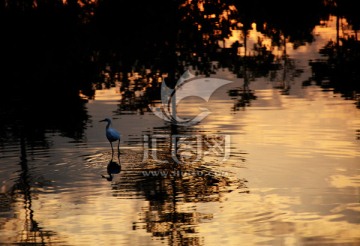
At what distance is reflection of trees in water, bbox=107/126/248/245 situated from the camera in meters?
15.8

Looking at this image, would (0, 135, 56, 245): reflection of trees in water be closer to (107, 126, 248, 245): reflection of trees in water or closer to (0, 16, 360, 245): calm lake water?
(0, 16, 360, 245): calm lake water

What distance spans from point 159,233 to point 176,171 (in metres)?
5.77

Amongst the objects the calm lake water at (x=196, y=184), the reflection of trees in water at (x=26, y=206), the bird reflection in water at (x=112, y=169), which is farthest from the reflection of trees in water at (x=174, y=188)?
the reflection of trees in water at (x=26, y=206)

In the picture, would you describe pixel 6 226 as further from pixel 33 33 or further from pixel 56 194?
pixel 33 33

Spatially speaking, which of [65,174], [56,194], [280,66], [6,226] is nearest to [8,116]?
[65,174]

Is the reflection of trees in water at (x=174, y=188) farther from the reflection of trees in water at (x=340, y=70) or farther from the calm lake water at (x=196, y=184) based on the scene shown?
the reflection of trees in water at (x=340, y=70)

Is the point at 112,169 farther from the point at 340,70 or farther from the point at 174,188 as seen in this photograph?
the point at 340,70

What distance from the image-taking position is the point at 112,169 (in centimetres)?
2173

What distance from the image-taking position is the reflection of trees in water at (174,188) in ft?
51.7

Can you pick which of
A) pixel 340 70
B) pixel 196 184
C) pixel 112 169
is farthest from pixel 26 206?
pixel 340 70

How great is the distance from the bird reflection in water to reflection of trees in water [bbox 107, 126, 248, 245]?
0.85 ft

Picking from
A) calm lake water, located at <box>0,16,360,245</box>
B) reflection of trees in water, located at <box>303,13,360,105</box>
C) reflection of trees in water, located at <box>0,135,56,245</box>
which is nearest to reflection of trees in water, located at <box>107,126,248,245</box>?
calm lake water, located at <box>0,16,360,245</box>

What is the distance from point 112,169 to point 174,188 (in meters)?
3.07

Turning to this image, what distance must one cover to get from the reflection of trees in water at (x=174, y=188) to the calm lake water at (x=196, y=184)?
3 centimetres
